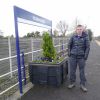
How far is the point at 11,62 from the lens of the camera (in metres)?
6.50

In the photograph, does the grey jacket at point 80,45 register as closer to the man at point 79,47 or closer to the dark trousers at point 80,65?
the man at point 79,47

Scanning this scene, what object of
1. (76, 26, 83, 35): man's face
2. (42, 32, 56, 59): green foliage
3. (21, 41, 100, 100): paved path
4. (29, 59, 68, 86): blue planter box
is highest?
(76, 26, 83, 35): man's face

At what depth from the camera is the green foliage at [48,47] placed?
6254mm

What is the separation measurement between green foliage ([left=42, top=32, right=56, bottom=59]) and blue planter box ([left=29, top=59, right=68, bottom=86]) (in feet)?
2.36

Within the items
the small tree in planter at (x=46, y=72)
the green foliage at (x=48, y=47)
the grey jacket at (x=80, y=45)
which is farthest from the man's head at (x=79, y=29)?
the green foliage at (x=48, y=47)

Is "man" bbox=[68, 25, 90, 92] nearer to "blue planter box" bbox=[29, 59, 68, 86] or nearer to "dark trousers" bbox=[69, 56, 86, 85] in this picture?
"dark trousers" bbox=[69, 56, 86, 85]

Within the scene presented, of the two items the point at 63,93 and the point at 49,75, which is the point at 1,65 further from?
the point at 63,93

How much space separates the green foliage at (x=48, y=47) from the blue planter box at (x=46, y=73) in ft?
2.36

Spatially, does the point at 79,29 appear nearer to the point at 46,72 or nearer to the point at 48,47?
the point at 48,47

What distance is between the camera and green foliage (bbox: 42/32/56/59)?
6254 millimetres

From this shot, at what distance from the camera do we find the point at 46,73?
5633mm

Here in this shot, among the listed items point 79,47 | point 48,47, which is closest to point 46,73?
point 48,47

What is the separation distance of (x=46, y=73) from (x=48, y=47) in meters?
1.05

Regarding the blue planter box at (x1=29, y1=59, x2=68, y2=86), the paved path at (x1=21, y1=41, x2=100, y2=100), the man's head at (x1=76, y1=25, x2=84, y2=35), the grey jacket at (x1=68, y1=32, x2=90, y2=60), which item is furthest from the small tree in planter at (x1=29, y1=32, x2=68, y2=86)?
the man's head at (x1=76, y1=25, x2=84, y2=35)
